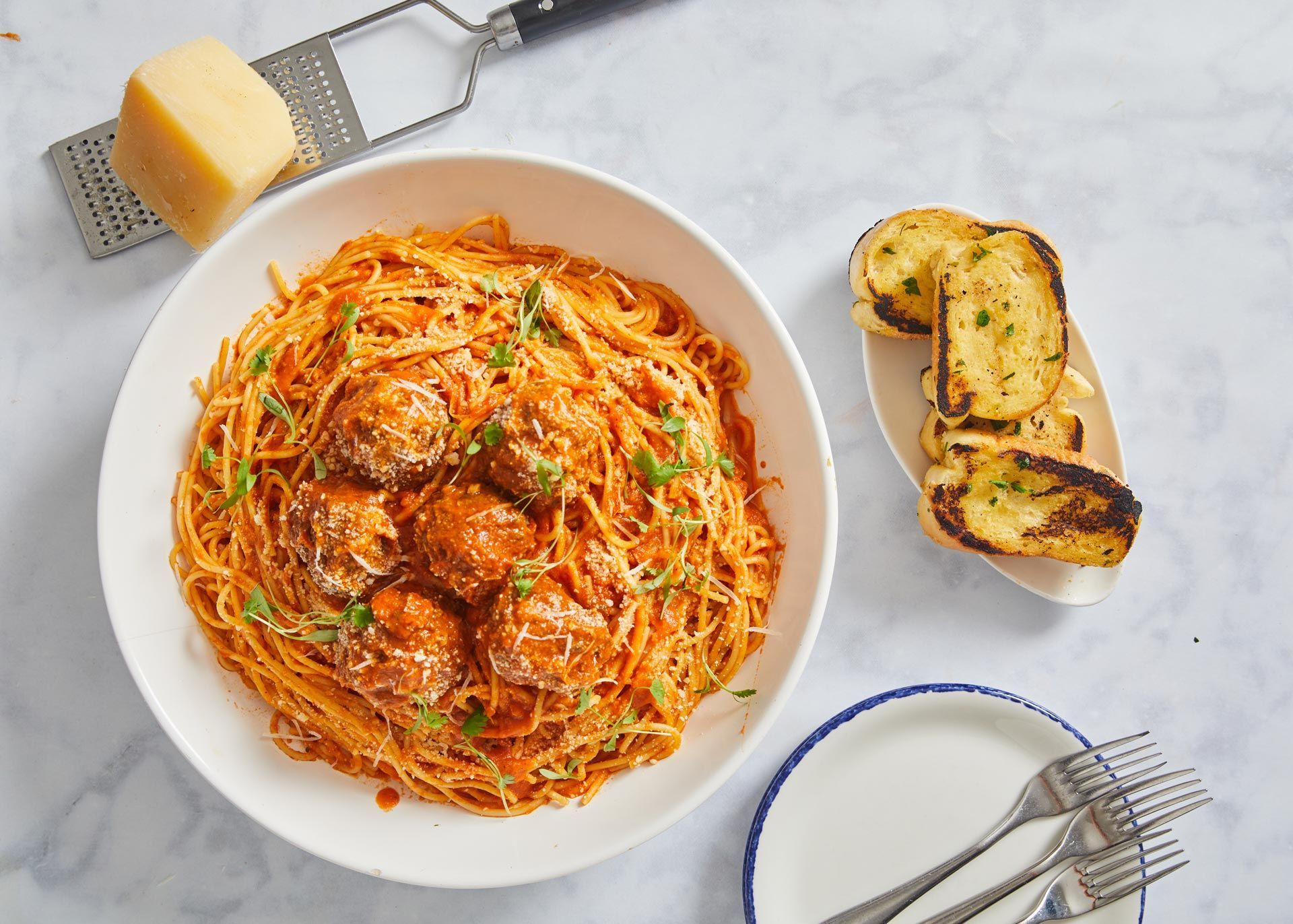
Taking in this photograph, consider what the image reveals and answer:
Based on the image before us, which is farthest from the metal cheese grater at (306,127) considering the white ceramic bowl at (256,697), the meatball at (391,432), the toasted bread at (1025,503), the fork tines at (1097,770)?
the fork tines at (1097,770)

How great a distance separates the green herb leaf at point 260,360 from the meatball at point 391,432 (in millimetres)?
541

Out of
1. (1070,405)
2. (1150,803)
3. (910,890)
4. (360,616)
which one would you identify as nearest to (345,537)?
(360,616)

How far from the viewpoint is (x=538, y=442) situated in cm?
323

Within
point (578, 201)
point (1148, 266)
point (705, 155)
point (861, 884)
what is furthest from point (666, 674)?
point (1148, 266)

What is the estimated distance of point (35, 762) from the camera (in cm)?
434

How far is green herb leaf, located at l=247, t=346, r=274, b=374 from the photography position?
3.69 meters

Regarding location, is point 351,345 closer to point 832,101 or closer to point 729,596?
point 729,596

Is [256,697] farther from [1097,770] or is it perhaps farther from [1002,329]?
[1097,770]

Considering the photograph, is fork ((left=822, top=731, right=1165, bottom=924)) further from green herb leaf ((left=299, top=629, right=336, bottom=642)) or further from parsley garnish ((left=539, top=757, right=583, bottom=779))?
green herb leaf ((left=299, top=629, right=336, bottom=642))

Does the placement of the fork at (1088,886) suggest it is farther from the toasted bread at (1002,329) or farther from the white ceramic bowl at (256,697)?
the toasted bread at (1002,329)

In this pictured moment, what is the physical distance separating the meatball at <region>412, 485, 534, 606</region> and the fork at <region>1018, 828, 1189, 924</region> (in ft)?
10.6

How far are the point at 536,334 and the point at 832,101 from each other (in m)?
2.12

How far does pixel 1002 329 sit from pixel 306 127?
3458 millimetres

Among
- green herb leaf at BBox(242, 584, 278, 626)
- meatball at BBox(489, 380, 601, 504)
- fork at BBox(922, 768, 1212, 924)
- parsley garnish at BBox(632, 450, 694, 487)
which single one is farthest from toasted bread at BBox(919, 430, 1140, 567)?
green herb leaf at BBox(242, 584, 278, 626)
